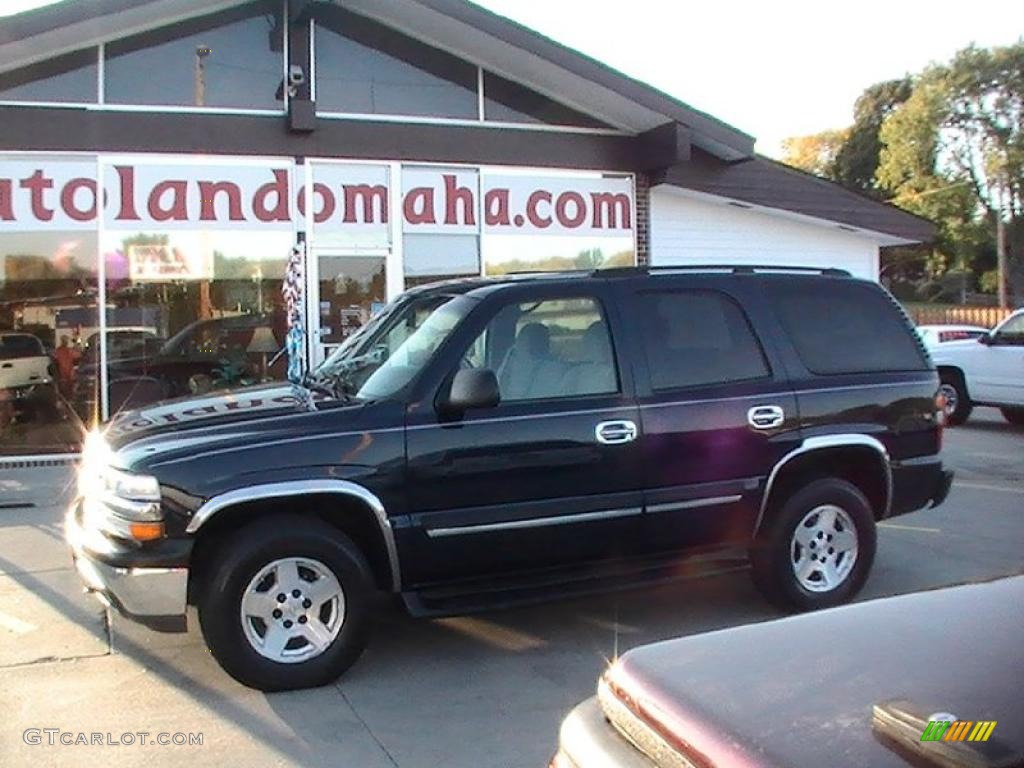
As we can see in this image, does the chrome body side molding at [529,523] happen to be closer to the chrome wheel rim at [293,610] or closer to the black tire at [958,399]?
the chrome wheel rim at [293,610]

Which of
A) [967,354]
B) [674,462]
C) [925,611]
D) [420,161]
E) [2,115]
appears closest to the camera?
[925,611]

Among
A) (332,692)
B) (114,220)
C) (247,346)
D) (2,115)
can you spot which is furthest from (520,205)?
(332,692)

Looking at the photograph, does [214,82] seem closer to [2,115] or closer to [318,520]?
[2,115]

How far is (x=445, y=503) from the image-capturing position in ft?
16.4

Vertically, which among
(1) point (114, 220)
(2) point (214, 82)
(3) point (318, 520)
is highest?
(2) point (214, 82)

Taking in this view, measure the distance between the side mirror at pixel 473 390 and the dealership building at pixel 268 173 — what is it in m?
7.68

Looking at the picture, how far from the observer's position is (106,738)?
170 inches

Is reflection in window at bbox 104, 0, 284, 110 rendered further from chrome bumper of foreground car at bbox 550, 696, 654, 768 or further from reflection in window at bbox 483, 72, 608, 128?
chrome bumper of foreground car at bbox 550, 696, 654, 768

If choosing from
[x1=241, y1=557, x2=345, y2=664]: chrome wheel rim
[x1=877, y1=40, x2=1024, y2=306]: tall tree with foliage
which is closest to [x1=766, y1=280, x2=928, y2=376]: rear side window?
[x1=241, y1=557, x2=345, y2=664]: chrome wheel rim

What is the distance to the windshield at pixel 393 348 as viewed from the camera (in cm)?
520

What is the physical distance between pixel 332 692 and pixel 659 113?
31.2 feet

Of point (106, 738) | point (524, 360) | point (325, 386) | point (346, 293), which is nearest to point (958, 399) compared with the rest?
point (346, 293)

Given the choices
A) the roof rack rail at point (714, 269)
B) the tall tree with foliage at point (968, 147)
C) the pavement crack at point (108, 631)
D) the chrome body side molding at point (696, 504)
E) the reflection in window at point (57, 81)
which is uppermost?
the tall tree with foliage at point (968, 147)

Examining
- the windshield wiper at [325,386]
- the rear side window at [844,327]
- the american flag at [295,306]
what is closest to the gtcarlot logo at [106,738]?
the windshield wiper at [325,386]
